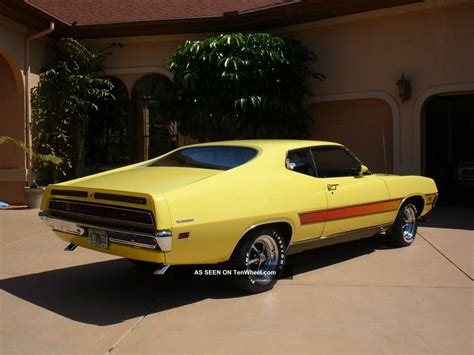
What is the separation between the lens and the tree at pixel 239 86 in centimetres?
1005

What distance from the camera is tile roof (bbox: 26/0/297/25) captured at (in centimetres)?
1246

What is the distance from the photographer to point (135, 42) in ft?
41.9

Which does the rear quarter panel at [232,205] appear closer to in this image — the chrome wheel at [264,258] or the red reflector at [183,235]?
the red reflector at [183,235]

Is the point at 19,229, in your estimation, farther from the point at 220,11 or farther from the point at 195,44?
the point at 220,11

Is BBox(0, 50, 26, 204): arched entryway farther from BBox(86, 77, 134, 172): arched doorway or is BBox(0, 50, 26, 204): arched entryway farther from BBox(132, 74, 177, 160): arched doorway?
BBox(132, 74, 177, 160): arched doorway

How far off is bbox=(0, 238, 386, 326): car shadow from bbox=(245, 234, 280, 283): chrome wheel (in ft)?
0.84

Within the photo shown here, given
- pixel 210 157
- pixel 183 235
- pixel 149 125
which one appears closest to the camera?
pixel 183 235

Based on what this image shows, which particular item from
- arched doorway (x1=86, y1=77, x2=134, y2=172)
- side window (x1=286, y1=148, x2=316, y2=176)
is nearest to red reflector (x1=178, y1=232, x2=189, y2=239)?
side window (x1=286, y1=148, x2=316, y2=176)

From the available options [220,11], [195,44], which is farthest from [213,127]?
[220,11]

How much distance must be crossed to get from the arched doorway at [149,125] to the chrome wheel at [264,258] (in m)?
8.36

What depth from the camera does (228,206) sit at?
4461 millimetres

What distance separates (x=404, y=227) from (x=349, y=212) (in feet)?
5.20

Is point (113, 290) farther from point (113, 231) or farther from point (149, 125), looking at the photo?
point (149, 125)

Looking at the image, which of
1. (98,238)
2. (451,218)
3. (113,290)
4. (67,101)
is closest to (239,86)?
(67,101)
